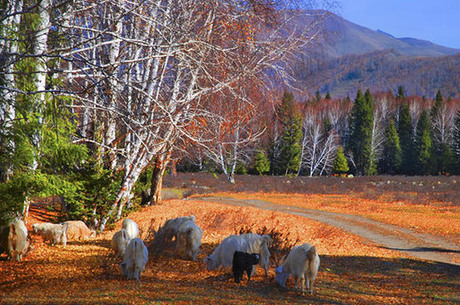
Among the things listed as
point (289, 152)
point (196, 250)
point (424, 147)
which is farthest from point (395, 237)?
point (424, 147)

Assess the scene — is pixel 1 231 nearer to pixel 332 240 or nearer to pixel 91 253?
pixel 91 253

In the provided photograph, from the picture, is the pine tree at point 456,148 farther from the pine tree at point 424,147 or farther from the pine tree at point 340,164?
the pine tree at point 340,164

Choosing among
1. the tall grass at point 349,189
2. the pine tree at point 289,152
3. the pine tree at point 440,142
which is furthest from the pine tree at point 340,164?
the tall grass at point 349,189

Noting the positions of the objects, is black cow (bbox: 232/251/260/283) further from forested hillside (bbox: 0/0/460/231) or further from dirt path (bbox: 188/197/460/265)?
dirt path (bbox: 188/197/460/265)

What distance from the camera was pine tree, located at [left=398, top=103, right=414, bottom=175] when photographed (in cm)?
Result: 5525

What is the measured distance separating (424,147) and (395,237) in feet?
147

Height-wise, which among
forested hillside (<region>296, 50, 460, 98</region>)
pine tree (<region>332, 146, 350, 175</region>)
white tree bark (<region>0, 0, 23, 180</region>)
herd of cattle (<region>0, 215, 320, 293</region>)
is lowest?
herd of cattle (<region>0, 215, 320, 293</region>)

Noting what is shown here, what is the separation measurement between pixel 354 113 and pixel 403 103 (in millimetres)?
11938

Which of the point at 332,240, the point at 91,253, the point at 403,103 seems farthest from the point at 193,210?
the point at 403,103

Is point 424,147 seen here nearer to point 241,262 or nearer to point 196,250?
point 196,250

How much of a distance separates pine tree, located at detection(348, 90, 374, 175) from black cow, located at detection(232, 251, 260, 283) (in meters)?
49.7

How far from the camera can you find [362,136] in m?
53.4

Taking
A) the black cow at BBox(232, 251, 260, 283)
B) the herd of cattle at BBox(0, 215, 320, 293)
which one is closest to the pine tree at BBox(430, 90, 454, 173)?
the herd of cattle at BBox(0, 215, 320, 293)

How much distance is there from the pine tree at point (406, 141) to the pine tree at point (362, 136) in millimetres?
6343
